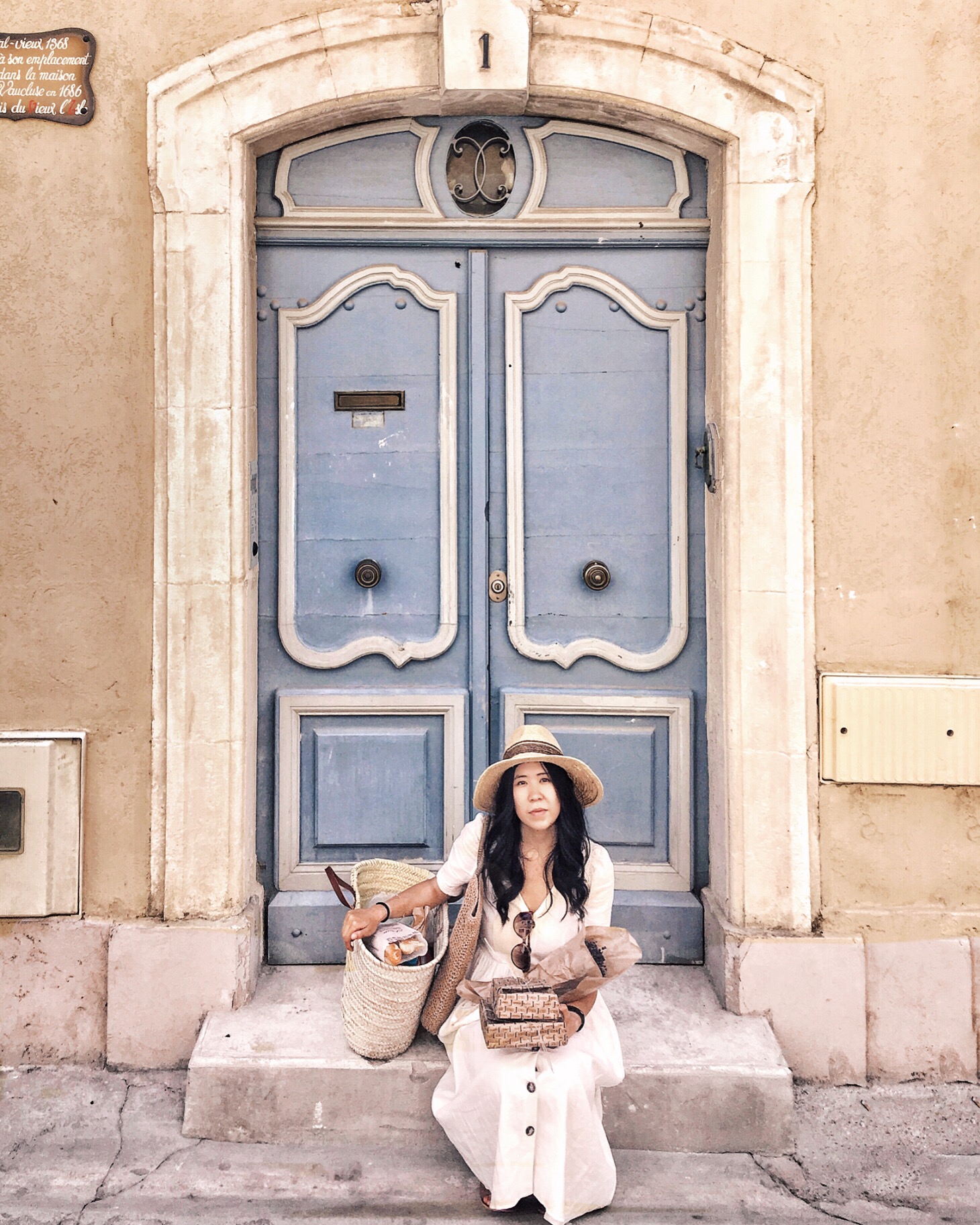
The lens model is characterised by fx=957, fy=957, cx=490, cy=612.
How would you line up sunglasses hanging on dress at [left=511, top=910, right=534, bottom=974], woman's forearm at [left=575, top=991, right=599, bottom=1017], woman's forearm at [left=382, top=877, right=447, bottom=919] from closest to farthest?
woman's forearm at [left=575, top=991, right=599, bottom=1017] → sunglasses hanging on dress at [left=511, top=910, right=534, bottom=974] → woman's forearm at [left=382, top=877, right=447, bottom=919]

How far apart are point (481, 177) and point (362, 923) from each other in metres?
2.81

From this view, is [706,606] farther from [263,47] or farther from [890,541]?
[263,47]

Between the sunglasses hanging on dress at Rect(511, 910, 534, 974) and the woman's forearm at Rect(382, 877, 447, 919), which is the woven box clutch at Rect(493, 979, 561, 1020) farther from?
the woman's forearm at Rect(382, 877, 447, 919)

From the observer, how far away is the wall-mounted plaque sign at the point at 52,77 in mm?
3453

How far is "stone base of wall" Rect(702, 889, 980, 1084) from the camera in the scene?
A: 3395 millimetres

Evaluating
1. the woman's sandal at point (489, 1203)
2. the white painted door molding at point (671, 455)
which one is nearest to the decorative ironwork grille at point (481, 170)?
the white painted door molding at point (671, 455)

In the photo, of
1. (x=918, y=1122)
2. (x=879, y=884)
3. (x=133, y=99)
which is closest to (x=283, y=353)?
(x=133, y=99)

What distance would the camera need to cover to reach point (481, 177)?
3.76 meters

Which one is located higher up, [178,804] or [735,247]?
[735,247]

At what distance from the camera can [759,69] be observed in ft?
11.2

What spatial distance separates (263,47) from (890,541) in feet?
9.41

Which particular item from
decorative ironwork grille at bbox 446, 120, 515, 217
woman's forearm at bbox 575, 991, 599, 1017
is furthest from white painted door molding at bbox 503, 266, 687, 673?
woman's forearm at bbox 575, 991, 599, 1017

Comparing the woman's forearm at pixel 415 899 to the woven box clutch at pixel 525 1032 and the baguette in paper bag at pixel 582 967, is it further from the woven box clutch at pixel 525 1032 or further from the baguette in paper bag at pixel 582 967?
the woven box clutch at pixel 525 1032

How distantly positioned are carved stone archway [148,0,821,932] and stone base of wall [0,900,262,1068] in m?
0.13
